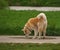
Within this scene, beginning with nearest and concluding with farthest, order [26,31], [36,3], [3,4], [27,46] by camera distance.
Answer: [3,4] → [27,46] → [26,31] → [36,3]

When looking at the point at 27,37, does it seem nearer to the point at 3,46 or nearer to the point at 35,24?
Result: the point at 35,24

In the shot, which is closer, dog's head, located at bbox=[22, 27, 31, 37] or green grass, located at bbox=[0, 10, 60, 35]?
dog's head, located at bbox=[22, 27, 31, 37]

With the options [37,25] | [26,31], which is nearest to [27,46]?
[37,25]

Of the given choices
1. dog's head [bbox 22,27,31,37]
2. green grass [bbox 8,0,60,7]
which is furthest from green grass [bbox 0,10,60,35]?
green grass [bbox 8,0,60,7]

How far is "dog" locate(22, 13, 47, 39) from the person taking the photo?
13734 millimetres

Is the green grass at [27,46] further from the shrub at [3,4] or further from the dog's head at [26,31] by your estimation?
the dog's head at [26,31]

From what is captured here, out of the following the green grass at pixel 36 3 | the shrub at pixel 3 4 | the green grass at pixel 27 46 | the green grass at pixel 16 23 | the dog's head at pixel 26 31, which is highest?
the shrub at pixel 3 4

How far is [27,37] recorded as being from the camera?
46.6 feet

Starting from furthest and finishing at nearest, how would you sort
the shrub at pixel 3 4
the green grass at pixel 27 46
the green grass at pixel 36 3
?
the green grass at pixel 36 3 < the green grass at pixel 27 46 < the shrub at pixel 3 4

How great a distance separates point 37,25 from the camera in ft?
45.6

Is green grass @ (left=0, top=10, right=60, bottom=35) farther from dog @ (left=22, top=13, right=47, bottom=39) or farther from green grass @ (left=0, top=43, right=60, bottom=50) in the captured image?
green grass @ (left=0, top=43, right=60, bottom=50)

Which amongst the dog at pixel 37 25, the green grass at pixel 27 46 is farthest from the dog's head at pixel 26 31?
the green grass at pixel 27 46

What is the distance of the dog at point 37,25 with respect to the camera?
13.7 m

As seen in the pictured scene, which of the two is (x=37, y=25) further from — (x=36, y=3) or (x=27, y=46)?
(x=36, y=3)
